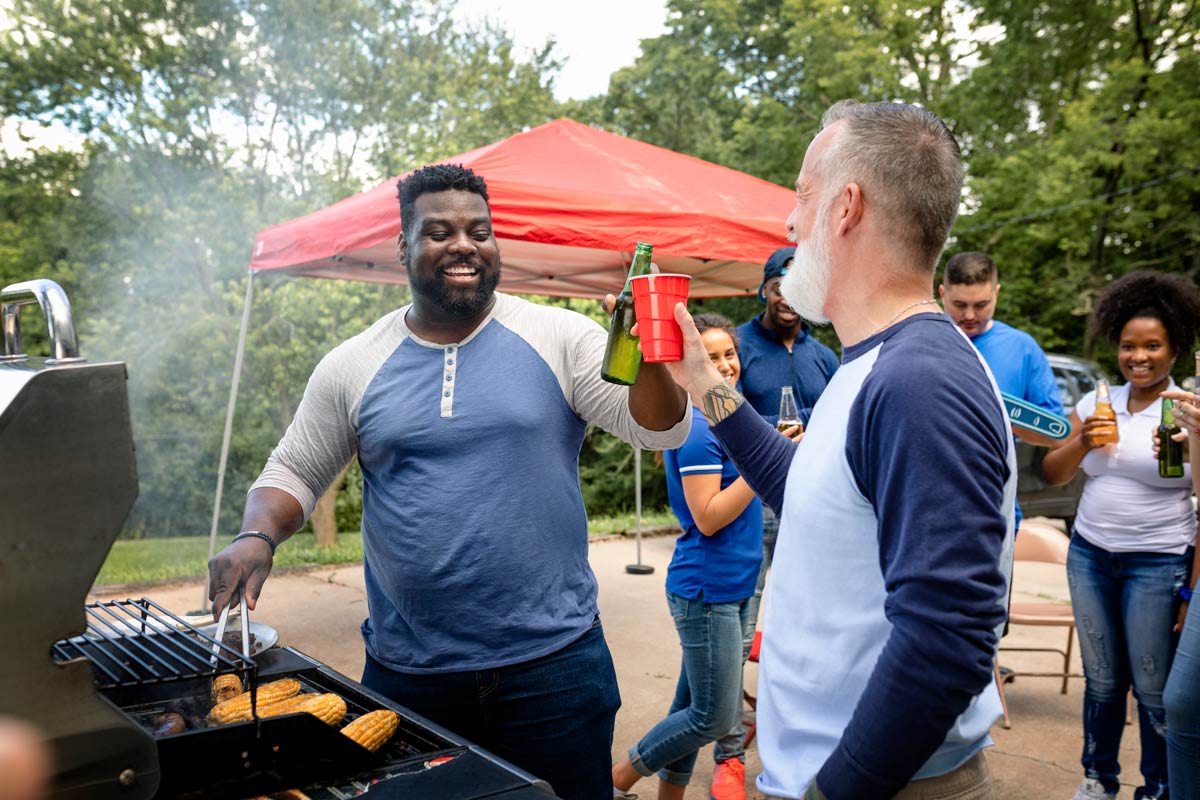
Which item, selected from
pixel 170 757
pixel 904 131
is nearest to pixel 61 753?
pixel 170 757

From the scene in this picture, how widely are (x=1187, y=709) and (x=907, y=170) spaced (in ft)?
7.73

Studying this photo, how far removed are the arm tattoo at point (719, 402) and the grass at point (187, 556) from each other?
20.9ft

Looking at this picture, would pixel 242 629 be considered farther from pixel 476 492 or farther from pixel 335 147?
pixel 335 147

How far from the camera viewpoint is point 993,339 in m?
4.27

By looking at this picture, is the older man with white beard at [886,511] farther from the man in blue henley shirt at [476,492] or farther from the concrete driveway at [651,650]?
the concrete driveway at [651,650]

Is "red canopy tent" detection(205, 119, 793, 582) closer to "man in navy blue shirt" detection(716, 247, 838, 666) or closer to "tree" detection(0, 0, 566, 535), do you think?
"man in navy blue shirt" detection(716, 247, 838, 666)

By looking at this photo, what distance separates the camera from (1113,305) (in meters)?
3.76

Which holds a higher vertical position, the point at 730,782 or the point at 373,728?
the point at 373,728

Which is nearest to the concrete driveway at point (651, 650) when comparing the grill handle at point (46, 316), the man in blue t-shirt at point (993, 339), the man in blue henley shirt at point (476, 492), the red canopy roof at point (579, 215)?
the man in blue t-shirt at point (993, 339)

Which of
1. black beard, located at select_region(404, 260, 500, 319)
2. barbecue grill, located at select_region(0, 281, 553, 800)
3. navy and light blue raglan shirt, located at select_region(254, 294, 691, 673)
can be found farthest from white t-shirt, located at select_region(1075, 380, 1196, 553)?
barbecue grill, located at select_region(0, 281, 553, 800)

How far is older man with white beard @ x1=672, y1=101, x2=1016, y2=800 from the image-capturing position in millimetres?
1198

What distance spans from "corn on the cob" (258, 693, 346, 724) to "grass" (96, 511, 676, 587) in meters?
6.05

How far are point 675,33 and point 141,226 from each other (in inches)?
485

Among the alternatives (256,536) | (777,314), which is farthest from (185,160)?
(256,536)
